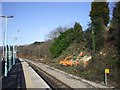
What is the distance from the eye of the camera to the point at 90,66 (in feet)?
113

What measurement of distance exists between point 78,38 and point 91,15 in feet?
60.9

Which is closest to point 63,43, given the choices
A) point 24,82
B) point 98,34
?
point 98,34

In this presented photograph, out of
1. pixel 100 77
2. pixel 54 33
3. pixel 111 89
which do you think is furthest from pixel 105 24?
pixel 54 33

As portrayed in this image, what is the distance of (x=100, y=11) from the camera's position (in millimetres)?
45562

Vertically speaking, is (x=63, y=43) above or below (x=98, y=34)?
below

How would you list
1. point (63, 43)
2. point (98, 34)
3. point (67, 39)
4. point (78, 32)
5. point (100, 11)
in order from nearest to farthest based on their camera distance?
point (98, 34) < point (100, 11) < point (78, 32) < point (67, 39) < point (63, 43)

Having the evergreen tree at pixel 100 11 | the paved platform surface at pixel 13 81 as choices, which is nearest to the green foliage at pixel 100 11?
the evergreen tree at pixel 100 11

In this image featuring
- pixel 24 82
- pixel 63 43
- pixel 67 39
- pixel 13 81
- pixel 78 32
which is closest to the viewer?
pixel 24 82

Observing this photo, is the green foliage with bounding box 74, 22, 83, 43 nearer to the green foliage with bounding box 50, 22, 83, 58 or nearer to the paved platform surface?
the green foliage with bounding box 50, 22, 83, 58

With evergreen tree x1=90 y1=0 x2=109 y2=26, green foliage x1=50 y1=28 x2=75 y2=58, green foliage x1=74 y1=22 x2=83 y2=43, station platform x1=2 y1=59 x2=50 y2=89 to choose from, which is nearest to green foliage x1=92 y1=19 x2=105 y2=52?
evergreen tree x1=90 y1=0 x2=109 y2=26

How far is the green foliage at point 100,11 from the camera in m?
44.9

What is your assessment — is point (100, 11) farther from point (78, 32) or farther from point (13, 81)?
point (78, 32)

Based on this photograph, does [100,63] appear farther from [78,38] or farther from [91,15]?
[78,38]

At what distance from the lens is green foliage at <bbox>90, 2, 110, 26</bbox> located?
Answer: 4491 cm
